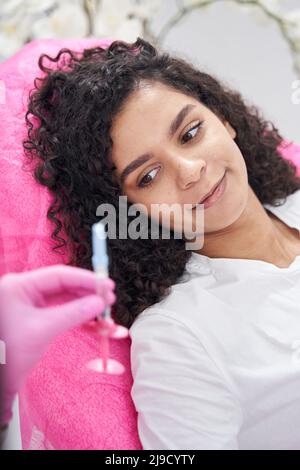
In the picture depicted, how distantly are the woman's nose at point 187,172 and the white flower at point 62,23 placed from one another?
1.87 ft

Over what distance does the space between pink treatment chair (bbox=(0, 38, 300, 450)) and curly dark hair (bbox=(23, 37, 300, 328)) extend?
0.03 m

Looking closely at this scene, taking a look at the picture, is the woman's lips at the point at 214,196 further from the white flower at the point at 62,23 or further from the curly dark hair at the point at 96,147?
the white flower at the point at 62,23

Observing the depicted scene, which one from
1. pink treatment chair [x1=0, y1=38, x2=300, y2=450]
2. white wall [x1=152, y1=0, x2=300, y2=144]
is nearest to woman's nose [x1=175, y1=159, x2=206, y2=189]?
pink treatment chair [x1=0, y1=38, x2=300, y2=450]

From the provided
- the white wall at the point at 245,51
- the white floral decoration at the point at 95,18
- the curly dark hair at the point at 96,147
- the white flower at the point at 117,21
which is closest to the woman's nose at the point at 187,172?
the curly dark hair at the point at 96,147

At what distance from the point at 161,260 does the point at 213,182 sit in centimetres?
17

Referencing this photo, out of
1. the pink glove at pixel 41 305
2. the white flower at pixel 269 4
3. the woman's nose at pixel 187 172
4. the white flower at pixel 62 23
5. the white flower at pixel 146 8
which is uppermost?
the white flower at pixel 269 4

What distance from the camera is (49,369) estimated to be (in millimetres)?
961

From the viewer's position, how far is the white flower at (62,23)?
133 centimetres

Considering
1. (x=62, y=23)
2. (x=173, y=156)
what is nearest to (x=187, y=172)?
(x=173, y=156)

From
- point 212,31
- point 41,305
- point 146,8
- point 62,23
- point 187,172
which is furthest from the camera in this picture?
point 212,31

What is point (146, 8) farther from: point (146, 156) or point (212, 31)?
point (146, 156)

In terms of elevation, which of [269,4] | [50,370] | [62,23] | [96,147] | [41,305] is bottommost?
[50,370]

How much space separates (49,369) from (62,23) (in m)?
0.74
